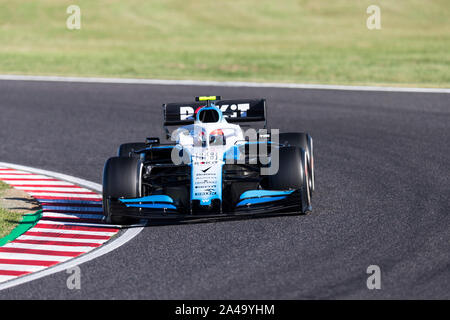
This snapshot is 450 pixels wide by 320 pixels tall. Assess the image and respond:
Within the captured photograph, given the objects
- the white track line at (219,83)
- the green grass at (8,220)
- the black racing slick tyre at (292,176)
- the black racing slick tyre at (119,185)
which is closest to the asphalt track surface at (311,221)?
the black racing slick tyre at (292,176)

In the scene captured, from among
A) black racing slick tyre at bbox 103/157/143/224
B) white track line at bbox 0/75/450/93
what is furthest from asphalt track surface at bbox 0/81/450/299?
white track line at bbox 0/75/450/93

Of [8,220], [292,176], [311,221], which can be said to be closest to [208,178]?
[292,176]

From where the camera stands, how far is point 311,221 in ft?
31.4

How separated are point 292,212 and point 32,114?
9.98 metres

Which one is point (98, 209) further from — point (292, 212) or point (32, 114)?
point (32, 114)

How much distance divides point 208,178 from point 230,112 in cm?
242

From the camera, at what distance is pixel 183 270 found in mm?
7879

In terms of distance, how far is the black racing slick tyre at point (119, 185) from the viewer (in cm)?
959

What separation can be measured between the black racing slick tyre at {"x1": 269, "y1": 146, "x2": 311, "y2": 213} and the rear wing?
2093 mm

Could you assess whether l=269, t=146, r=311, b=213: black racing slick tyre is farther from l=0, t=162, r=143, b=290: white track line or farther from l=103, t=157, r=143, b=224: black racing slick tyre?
l=0, t=162, r=143, b=290: white track line

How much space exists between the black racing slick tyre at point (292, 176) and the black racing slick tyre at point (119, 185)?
1.63 meters

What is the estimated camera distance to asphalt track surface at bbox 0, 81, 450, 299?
24.2ft

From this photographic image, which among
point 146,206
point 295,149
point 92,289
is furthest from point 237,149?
point 92,289

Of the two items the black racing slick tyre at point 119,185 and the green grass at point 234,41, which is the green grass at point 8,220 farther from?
the green grass at point 234,41
